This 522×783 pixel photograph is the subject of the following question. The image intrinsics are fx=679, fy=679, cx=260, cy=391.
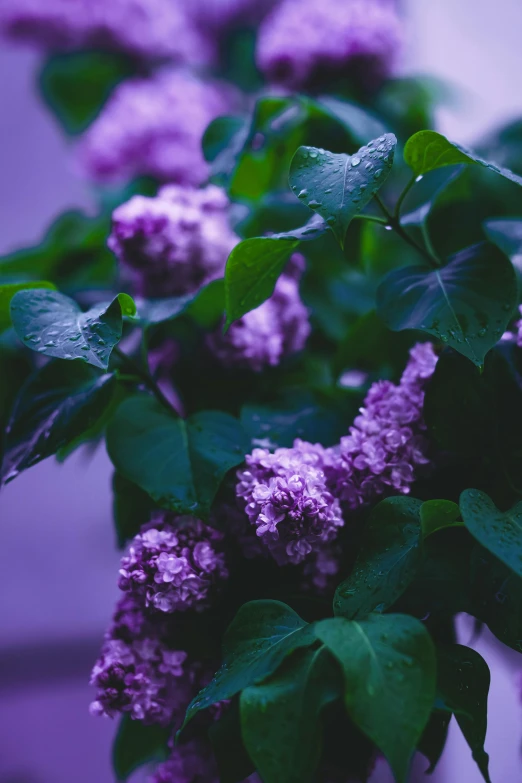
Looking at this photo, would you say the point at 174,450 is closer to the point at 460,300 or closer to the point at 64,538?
the point at 460,300

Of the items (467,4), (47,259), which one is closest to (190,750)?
(47,259)

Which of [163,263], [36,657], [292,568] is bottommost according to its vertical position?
[36,657]

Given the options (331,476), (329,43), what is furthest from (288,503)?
(329,43)

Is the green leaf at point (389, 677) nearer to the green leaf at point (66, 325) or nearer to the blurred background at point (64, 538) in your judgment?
the green leaf at point (66, 325)

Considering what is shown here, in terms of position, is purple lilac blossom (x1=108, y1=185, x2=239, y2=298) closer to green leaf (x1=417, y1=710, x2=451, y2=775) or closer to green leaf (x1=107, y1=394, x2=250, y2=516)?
green leaf (x1=107, y1=394, x2=250, y2=516)

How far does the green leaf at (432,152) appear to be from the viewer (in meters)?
0.36

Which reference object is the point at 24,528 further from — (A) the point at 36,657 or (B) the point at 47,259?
(B) the point at 47,259

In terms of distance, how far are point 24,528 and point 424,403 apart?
3.67 feet

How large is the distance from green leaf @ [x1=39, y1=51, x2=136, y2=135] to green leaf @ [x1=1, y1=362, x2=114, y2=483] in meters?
0.72

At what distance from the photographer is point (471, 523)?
1.00ft

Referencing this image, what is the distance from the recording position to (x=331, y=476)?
39cm

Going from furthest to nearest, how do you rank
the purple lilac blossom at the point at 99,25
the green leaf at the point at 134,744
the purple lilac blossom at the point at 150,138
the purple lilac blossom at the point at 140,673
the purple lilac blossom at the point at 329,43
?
the purple lilac blossom at the point at 99,25 < the purple lilac blossom at the point at 150,138 < the purple lilac blossom at the point at 329,43 < the green leaf at the point at 134,744 < the purple lilac blossom at the point at 140,673

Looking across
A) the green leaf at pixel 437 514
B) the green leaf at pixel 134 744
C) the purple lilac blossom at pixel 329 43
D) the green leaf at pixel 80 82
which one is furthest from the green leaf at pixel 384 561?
the green leaf at pixel 80 82

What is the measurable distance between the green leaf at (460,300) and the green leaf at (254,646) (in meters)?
0.16
